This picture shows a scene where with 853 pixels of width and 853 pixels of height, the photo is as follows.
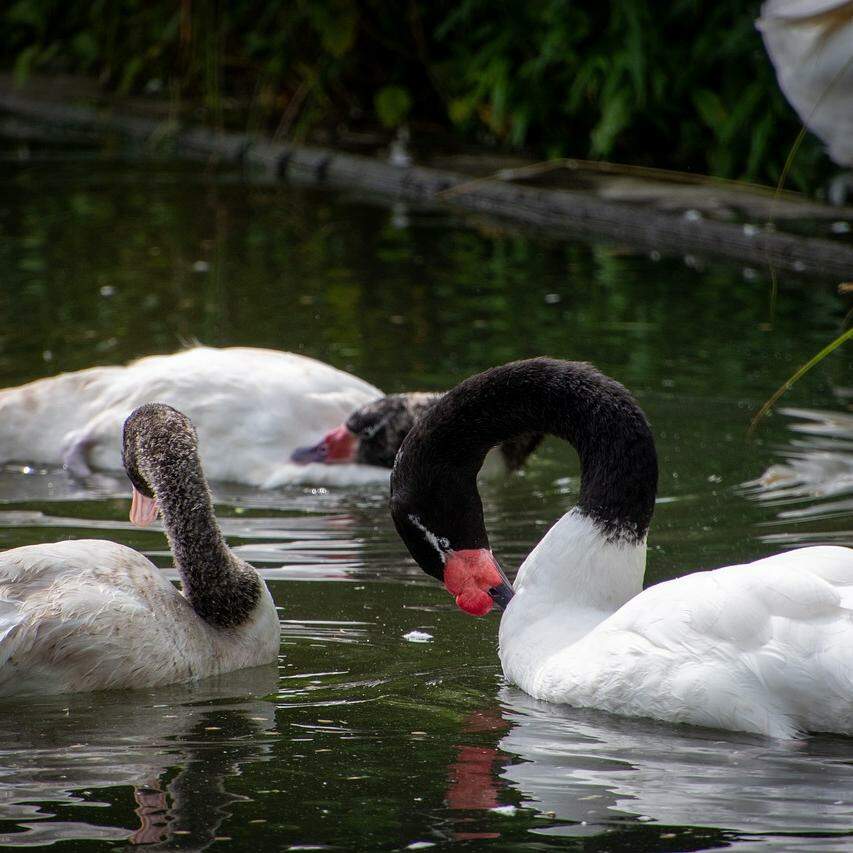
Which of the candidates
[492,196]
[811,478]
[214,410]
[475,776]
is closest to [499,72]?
[492,196]

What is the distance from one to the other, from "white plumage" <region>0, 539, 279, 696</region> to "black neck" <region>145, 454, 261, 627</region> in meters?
0.05

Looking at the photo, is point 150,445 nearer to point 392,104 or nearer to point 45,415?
point 45,415

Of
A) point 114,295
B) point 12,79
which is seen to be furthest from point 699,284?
point 12,79

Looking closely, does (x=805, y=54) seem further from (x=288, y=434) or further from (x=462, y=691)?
(x=462, y=691)

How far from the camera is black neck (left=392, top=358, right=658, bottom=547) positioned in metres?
4.80

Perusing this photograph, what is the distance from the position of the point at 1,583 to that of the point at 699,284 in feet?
21.1

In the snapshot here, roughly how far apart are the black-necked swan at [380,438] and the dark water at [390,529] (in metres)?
0.14

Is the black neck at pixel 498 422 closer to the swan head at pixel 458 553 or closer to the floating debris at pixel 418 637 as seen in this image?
the swan head at pixel 458 553

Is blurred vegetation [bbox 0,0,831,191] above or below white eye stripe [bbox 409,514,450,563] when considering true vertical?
above

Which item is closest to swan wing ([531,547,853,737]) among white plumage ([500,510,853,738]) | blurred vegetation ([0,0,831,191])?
white plumage ([500,510,853,738])

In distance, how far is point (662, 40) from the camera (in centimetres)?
1393

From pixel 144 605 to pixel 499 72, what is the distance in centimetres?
1017

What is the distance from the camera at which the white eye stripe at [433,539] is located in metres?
4.92

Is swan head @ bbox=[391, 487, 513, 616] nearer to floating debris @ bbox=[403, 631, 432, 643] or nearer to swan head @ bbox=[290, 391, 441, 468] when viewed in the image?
floating debris @ bbox=[403, 631, 432, 643]
